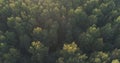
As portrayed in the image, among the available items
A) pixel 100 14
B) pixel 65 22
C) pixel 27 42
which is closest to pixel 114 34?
pixel 100 14

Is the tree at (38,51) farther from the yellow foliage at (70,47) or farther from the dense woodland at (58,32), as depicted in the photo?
the yellow foliage at (70,47)

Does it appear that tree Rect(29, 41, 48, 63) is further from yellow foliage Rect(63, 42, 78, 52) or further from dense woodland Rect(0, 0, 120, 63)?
yellow foliage Rect(63, 42, 78, 52)

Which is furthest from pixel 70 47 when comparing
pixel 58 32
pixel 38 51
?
pixel 58 32

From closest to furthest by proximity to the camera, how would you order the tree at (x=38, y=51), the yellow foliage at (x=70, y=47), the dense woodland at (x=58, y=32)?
the yellow foliage at (x=70, y=47) < the tree at (x=38, y=51) < the dense woodland at (x=58, y=32)

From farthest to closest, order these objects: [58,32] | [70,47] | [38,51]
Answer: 1. [58,32]
2. [38,51]
3. [70,47]

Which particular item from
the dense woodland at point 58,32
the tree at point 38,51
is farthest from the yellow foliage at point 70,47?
the tree at point 38,51

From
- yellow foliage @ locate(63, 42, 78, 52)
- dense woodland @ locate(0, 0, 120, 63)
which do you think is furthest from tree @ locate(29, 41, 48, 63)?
yellow foliage @ locate(63, 42, 78, 52)

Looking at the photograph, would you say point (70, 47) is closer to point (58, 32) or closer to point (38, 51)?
point (38, 51)

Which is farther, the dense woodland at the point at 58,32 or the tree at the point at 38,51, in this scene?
the dense woodland at the point at 58,32

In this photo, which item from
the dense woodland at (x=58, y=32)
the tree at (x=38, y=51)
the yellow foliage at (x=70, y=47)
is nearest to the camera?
the yellow foliage at (x=70, y=47)
